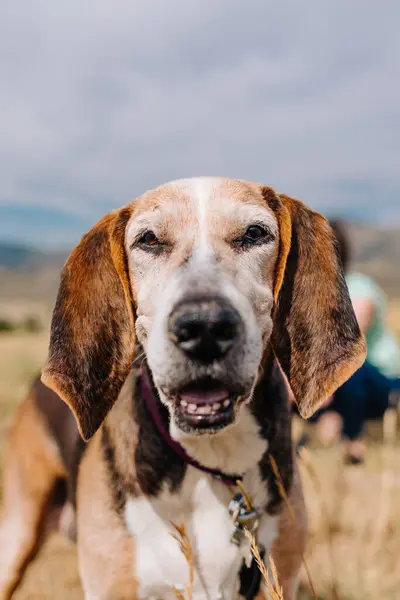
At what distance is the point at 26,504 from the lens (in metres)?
3.32

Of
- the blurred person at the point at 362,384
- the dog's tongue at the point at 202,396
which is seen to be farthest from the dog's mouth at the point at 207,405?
the blurred person at the point at 362,384

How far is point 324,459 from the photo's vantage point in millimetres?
6195

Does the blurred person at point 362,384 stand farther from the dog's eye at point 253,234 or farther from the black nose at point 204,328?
the black nose at point 204,328

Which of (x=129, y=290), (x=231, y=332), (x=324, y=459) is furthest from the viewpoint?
(x=324, y=459)

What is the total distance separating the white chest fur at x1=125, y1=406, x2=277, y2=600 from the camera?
8.46 feet

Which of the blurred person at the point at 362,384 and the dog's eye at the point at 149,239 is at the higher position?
the dog's eye at the point at 149,239

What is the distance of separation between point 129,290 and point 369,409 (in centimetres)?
529

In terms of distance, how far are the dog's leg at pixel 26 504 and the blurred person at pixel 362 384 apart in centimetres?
399

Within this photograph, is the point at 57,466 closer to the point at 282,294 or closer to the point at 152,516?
the point at 152,516

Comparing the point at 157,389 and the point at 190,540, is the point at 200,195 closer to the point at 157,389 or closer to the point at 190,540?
the point at 157,389

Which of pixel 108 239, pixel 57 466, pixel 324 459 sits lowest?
pixel 324 459

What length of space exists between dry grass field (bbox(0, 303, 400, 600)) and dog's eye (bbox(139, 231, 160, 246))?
109cm

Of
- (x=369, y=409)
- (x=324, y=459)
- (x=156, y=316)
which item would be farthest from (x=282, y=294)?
(x=369, y=409)

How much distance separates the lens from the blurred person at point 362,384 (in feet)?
22.1
